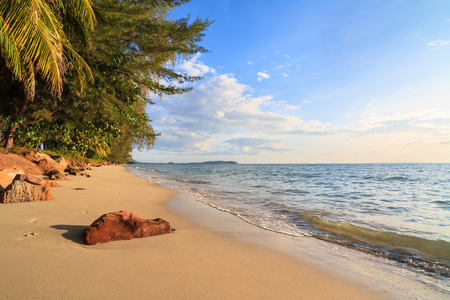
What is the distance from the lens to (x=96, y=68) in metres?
7.62

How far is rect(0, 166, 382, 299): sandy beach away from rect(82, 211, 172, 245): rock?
0.11m

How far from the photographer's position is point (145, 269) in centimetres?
228

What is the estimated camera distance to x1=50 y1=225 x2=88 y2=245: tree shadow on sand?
115 inches

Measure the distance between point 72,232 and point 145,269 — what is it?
5.49 ft

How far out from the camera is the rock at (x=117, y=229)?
2850mm

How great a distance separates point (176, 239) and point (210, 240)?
1.90 feet

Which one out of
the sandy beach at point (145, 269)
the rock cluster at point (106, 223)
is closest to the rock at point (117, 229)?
the rock cluster at point (106, 223)

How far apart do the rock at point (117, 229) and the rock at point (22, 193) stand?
268cm

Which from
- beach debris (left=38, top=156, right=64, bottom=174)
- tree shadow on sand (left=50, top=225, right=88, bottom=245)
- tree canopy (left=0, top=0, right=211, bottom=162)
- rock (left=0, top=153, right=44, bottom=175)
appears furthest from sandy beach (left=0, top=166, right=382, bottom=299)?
beach debris (left=38, top=156, right=64, bottom=174)

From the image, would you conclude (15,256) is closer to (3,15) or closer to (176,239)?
(176,239)

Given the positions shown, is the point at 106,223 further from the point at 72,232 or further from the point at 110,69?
the point at 110,69

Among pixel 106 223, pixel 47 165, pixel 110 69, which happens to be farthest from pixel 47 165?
pixel 106 223

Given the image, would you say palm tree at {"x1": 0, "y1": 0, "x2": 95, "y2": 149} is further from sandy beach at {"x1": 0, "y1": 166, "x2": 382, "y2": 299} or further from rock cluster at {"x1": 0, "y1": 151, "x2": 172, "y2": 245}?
sandy beach at {"x1": 0, "y1": 166, "x2": 382, "y2": 299}

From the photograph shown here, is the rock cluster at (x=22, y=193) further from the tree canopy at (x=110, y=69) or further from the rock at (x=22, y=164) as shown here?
the rock at (x=22, y=164)
